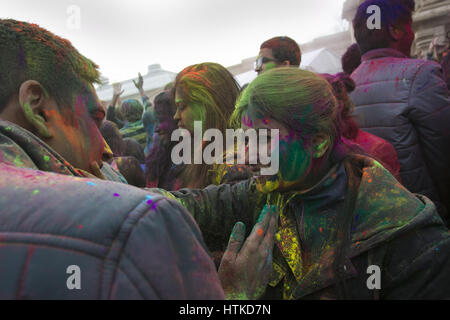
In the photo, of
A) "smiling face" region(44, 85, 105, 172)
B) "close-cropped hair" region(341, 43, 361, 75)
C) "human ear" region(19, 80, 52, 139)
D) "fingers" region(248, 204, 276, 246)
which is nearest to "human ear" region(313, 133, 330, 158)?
"fingers" region(248, 204, 276, 246)

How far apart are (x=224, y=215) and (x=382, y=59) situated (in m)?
1.86

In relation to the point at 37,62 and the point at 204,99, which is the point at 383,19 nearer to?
the point at 204,99

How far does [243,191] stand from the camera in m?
2.03

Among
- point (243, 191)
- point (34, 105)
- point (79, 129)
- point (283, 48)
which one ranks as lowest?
point (243, 191)

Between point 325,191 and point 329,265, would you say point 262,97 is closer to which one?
point 325,191

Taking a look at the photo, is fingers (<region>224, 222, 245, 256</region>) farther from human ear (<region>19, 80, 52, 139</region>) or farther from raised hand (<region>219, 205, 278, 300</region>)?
human ear (<region>19, 80, 52, 139</region>)

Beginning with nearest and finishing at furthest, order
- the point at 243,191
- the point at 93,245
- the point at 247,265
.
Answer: the point at 93,245
the point at 247,265
the point at 243,191

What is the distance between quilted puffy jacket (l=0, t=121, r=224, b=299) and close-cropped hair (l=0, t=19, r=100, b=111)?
0.66 meters

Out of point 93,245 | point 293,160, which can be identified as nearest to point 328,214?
point 293,160

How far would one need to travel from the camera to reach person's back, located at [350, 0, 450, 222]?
2660 millimetres

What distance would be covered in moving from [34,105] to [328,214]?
1241 mm
